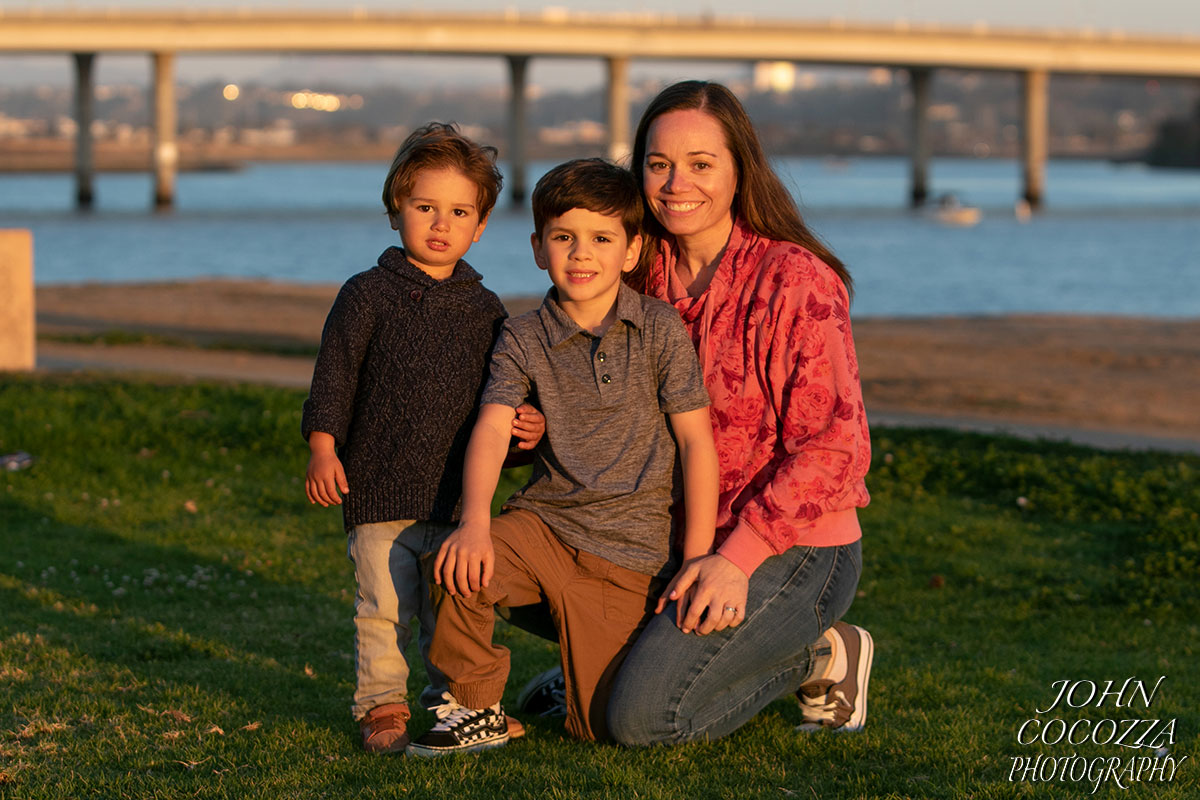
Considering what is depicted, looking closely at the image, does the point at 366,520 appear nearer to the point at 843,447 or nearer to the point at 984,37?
the point at 843,447

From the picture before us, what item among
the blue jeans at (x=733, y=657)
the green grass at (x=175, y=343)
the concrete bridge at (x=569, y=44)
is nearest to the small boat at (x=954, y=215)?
the concrete bridge at (x=569, y=44)

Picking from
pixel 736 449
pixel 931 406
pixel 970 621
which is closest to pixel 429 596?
pixel 736 449

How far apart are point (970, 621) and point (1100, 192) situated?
11771 centimetres

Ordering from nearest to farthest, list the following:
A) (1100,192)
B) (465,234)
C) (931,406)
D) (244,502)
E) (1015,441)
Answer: (465,234), (244,502), (1015,441), (931,406), (1100,192)

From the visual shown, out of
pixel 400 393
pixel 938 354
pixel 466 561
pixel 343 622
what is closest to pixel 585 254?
pixel 400 393

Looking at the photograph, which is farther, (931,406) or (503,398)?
(931,406)

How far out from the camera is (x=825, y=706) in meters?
4.66

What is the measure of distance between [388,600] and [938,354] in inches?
625

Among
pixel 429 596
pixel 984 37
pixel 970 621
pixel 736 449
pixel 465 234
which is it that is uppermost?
pixel 984 37

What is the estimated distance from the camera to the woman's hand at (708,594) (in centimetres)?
415

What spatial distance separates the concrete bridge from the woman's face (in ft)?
205

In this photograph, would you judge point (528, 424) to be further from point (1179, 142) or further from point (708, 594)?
point (1179, 142)

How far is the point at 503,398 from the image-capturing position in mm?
4199

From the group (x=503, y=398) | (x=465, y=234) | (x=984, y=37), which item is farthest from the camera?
(x=984, y=37)
